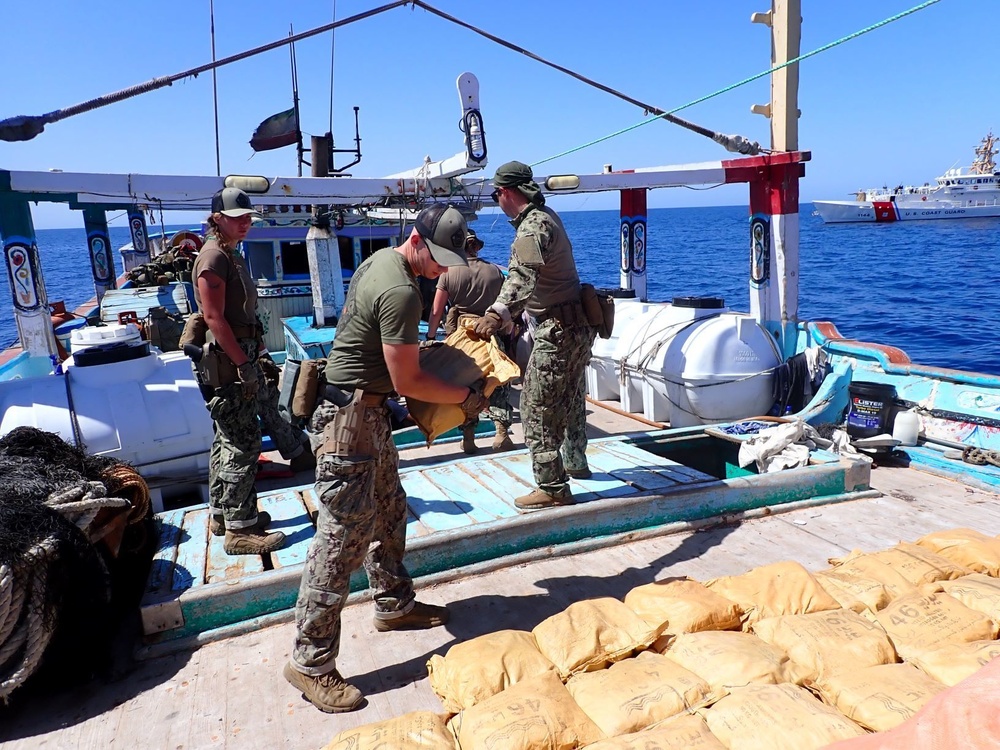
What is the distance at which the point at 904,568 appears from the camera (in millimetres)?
3246

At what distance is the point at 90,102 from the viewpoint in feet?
19.6

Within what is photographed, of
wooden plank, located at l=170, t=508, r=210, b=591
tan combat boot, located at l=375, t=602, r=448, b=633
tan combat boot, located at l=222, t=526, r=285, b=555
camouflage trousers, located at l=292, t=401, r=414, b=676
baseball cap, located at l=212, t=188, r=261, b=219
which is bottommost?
tan combat boot, located at l=375, t=602, r=448, b=633

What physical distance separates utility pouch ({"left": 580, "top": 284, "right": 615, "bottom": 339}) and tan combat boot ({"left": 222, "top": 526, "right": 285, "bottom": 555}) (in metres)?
2.45

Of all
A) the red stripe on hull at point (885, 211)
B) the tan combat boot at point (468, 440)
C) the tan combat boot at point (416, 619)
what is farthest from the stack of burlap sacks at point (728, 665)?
the red stripe on hull at point (885, 211)

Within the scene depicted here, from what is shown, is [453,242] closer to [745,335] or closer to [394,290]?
[394,290]

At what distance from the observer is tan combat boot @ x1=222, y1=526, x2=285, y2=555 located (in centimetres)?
405

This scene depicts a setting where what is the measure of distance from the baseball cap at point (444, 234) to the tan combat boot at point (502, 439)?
13.0 ft

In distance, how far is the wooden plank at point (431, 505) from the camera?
436cm

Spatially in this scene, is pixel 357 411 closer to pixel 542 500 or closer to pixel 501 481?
pixel 542 500

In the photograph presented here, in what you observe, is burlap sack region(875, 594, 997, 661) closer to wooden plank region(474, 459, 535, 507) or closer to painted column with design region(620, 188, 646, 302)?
wooden plank region(474, 459, 535, 507)

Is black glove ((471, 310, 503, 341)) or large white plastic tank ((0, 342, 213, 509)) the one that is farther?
large white plastic tank ((0, 342, 213, 509))

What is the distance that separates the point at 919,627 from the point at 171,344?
11.0m

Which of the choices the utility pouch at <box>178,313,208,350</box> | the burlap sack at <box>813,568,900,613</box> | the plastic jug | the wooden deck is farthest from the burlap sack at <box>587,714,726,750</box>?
the plastic jug

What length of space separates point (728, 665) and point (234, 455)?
9.75 ft
